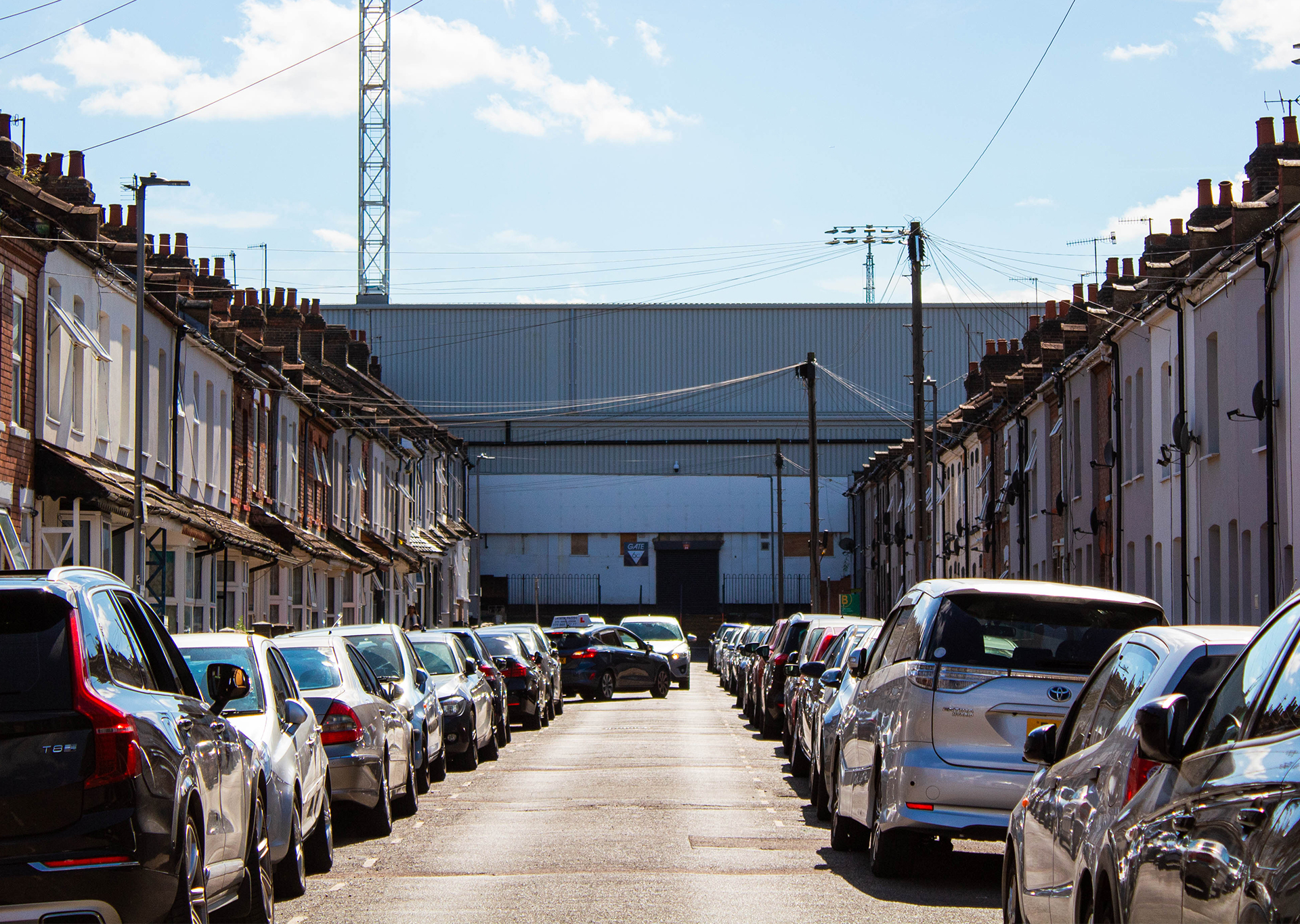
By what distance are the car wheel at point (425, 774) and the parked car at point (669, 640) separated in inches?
971

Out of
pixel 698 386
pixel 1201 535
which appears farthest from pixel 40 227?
pixel 698 386

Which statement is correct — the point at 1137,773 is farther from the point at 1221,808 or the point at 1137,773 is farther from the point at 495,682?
the point at 495,682

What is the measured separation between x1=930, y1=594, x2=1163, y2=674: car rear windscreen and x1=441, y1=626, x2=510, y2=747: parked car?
12.4 m

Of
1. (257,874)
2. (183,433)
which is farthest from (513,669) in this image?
(257,874)

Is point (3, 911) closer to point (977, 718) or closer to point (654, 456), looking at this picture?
point (977, 718)

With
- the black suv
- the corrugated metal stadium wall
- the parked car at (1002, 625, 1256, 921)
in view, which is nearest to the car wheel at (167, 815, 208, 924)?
the black suv

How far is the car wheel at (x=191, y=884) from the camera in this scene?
6.35 metres

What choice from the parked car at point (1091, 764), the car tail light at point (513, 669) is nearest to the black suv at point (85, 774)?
the parked car at point (1091, 764)

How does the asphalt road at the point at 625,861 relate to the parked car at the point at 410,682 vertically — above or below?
below

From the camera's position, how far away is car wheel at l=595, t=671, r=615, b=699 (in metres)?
38.1

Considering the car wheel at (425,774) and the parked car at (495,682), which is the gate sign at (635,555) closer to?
the parked car at (495,682)

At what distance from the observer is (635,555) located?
74125 mm

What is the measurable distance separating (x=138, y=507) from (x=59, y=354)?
2.43m

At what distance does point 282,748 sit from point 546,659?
20.3m
